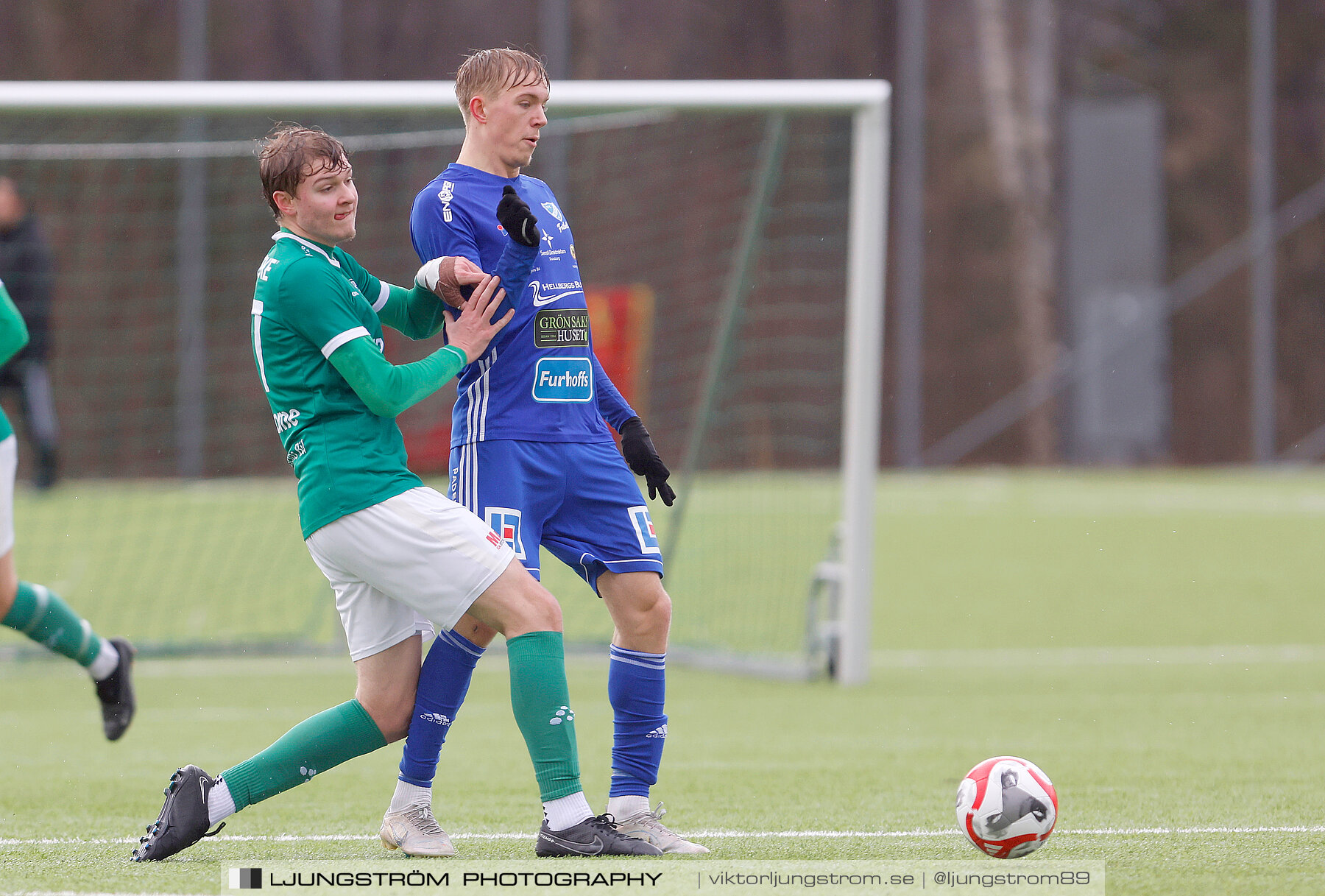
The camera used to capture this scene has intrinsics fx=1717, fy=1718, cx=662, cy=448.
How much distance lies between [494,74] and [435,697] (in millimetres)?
1384

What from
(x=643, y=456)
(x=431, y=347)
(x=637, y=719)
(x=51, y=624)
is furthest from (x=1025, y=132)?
(x=637, y=719)

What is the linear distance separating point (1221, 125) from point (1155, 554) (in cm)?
809

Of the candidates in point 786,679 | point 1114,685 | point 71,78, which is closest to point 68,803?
point 786,679

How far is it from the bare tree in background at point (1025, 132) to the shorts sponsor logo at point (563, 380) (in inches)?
580

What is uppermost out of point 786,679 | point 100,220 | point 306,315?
point 100,220

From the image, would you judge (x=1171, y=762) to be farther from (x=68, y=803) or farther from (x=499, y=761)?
(x=68, y=803)

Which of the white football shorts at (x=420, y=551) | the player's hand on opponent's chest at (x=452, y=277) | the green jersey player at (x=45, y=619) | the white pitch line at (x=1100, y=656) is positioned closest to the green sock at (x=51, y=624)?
the green jersey player at (x=45, y=619)

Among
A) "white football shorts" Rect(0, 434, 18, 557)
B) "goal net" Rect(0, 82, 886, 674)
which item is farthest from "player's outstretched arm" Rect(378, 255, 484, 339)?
"goal net" Rect(0, 82, 886, 674)

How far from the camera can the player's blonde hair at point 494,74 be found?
12.5 feet

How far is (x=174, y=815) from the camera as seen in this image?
11.9ft

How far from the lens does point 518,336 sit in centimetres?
384

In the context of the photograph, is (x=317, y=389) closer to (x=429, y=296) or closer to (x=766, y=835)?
(x=429, y=296)

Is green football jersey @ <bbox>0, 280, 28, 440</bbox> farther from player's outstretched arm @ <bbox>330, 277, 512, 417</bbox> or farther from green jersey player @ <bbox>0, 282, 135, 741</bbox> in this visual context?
player's outstretched arm @ <bbox>330, 277, 512, 417</bbox>

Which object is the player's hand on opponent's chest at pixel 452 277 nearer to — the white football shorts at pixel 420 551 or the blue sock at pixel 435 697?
the white football shorts at pixel 420 551
